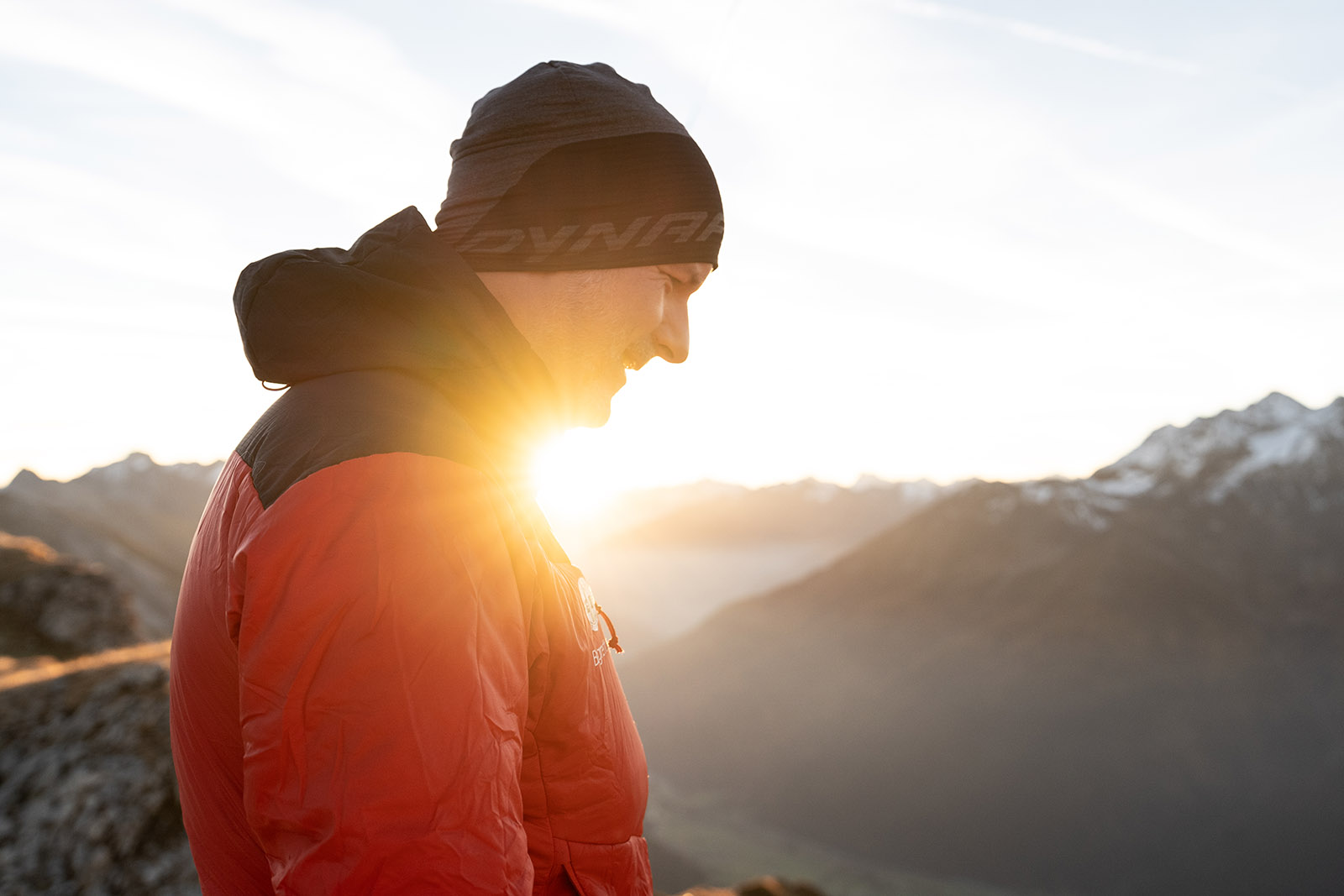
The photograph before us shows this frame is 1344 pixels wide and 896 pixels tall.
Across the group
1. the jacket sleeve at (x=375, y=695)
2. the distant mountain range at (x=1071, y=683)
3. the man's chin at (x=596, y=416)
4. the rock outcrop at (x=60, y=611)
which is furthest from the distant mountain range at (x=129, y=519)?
the distant mountain range at (x=1071, y=683)

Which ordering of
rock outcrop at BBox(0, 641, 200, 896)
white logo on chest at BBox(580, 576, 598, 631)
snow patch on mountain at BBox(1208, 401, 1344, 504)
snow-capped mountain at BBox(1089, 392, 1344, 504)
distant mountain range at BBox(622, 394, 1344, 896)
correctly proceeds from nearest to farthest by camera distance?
white logo on chest at BBox(580, 576, 598, 631)
rock outcrop at BBox(0, 641, 200, 896)
distant mountain range at BBox(622, 394, 1344, 896)
snow patch on mountain at BBox(1208, 401, 1344, 504)
snow-capped mountain at BBox(1089, 392, 1344, 504)

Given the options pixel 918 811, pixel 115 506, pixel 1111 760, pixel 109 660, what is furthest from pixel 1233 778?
pixel 115 506

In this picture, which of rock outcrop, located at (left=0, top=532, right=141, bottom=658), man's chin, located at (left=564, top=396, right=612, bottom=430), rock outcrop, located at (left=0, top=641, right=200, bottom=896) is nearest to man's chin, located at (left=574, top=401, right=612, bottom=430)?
man's chin, located at (left=564, top=396, right=612, bottom=430)

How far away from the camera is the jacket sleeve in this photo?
1.04 m

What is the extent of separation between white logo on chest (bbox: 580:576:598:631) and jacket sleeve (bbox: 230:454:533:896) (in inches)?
18.2

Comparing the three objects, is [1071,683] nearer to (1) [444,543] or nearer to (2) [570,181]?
(2) [570,181]

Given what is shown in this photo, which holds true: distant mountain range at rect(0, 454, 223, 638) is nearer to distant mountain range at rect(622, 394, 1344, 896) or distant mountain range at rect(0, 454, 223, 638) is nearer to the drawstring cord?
the drawstring cord

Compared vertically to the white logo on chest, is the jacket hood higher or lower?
higher

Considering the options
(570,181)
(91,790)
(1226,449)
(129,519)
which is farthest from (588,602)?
(1226,449)

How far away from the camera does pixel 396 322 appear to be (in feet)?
4.84

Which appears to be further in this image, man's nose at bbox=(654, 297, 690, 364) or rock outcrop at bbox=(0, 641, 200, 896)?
rock outcrop at bbox=(0, 641, 200, 896)

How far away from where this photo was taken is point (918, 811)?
109125 mm

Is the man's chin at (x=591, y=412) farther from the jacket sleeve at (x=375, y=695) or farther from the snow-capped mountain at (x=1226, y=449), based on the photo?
the snow-capped mountain at (x=1226, y=449)

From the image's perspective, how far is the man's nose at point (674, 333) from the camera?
74.0 inches
